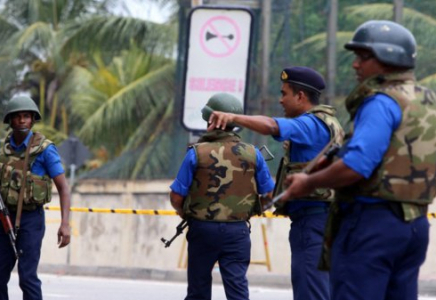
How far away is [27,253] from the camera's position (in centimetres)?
940

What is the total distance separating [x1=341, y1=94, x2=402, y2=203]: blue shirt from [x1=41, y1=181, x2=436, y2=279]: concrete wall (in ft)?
48.6

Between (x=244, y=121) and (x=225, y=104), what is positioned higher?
(x=244, y=121)

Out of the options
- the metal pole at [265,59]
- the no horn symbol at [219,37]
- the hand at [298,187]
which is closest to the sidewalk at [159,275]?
the no horn symbol at [219,37]

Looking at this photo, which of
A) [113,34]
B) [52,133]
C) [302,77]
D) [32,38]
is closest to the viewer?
[302,77]

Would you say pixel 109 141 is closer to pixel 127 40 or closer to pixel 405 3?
pixel 127 40

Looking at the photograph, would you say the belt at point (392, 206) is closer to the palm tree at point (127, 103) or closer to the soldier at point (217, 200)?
the soldier at point (217, 200)

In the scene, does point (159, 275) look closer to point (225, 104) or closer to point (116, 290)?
point (116, 290)

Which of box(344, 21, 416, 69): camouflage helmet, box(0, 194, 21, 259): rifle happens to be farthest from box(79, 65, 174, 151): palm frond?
box(344, 21, 416, 69): camouflage helmet

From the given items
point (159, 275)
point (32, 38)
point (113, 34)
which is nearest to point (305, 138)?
point (159, 275)

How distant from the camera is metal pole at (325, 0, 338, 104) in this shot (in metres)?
21.3

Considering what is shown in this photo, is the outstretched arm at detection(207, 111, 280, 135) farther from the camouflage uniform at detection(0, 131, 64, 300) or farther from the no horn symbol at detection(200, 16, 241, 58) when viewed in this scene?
the no horn symbol at detection(200, 16, 241, 58)

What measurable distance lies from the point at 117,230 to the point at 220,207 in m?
13.6

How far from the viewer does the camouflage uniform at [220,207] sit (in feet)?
29.0

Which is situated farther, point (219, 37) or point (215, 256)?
point (219, 37)
